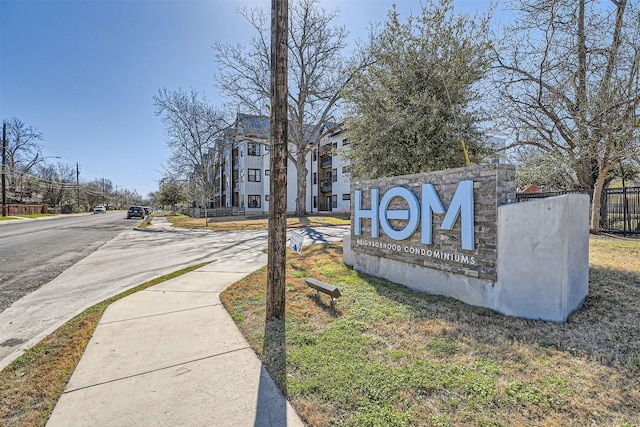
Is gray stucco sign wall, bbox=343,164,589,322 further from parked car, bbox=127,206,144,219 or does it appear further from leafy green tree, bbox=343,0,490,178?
parked car, bbox=127,206,144,219

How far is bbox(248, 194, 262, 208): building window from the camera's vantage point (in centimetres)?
4078

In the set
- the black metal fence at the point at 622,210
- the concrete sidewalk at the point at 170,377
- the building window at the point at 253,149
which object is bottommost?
the concrete sidewalk at the point at 170,377

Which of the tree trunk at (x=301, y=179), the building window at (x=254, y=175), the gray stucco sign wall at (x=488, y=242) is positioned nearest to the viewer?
the gray stucco sign wall at (x=488, y=242)

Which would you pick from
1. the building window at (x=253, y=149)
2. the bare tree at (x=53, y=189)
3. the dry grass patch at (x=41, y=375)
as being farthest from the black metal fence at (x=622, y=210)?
the bare tree at (x=53, y=189)

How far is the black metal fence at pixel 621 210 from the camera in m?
12.8

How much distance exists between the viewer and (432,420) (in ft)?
7.63

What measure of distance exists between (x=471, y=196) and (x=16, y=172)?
64.5m

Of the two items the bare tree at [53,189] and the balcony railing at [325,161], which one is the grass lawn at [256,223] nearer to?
the balcony railing at [325,161]

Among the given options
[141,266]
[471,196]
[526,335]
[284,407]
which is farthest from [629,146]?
[141,266]

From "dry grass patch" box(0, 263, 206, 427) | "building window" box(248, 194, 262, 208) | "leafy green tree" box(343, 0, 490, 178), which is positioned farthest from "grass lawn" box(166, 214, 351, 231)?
"building window" box(248, 194, 262, 208)

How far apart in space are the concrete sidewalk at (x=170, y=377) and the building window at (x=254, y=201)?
36.4 meters

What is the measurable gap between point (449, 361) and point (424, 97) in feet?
23.2

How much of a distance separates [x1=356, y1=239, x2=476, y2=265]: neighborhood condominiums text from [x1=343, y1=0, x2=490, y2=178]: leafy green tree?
3.01 metres

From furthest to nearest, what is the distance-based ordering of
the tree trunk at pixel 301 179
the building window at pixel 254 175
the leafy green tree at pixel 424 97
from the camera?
the building window at pixel 254 175, the tree trunk at pixel 301 179, the leafy green tree at pixel 424 97
